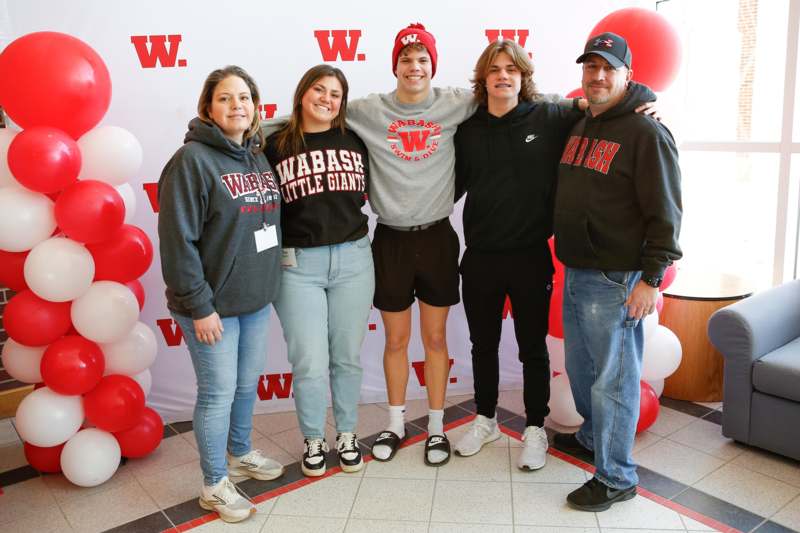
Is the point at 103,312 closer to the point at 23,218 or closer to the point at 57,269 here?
the point at 57,269

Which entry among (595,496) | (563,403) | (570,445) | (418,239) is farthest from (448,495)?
(418,239)

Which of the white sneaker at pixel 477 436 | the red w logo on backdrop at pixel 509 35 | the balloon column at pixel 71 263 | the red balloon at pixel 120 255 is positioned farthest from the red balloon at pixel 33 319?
the red w logo on backdrop at pixel 509 35

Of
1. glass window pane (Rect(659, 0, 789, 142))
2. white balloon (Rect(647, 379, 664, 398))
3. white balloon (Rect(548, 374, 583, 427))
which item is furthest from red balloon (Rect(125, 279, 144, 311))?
glass window pane (Rect(659, 0, 789, 142))

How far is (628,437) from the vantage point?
7.58 ft

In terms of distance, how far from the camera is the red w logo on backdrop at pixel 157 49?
2.91 m

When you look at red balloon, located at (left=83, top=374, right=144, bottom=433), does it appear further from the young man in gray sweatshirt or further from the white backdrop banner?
the young man in gray sweatshirt

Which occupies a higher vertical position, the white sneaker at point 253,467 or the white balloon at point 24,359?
the white balloon at point 24,359

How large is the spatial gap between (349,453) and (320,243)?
0.87 metres

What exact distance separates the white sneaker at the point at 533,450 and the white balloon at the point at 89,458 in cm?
162

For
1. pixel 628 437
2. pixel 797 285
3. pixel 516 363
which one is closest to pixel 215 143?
pixel 628 437

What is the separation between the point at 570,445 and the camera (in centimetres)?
276

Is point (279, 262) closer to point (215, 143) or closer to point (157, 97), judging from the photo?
point (215, 143)

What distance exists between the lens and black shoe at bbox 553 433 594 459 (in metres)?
2.70

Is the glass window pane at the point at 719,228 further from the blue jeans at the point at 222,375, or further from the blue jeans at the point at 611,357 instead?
the blue jeans at the point at 222,375
